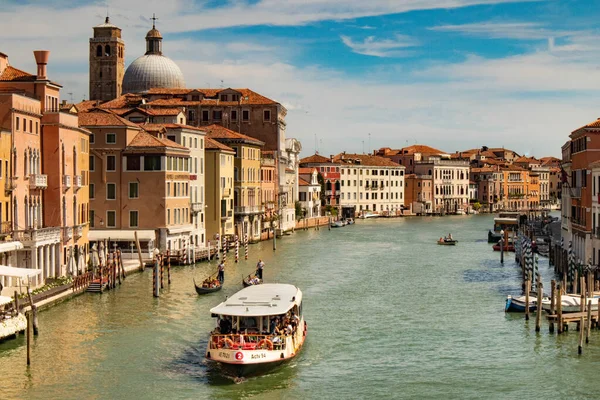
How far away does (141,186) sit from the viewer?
117 ft

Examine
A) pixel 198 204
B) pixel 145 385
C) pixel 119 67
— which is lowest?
pixel 145 385

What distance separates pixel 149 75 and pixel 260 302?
154ft

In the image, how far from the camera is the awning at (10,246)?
2343 cm

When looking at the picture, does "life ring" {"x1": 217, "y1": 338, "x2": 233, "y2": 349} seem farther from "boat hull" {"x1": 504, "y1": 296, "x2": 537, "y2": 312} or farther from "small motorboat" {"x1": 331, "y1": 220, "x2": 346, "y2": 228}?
"small motorboat" {"x1": 331, "y1": 220, "x2": 346, "y2": 228}

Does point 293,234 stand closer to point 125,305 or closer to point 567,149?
point 567,149

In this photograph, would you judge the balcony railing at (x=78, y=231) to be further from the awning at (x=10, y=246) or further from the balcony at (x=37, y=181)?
the awning at (x=10, y=246)

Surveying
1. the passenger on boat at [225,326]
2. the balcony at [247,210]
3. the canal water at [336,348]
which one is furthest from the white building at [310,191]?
the passenger on boat at [225,326]

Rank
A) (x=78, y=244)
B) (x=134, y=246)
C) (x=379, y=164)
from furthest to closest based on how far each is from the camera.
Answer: (x=379, y=164), (x=134, y=246), (x=78, y=244)

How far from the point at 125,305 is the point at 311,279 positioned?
815 cm

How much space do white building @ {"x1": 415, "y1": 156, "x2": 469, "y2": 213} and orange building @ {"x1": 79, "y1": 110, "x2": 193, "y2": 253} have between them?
58.3 m

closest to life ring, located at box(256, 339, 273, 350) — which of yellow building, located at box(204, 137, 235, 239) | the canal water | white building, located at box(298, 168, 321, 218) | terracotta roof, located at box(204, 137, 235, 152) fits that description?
the canal water

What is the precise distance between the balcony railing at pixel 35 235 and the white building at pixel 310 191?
41.6m

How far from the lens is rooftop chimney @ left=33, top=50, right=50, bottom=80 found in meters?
27.1

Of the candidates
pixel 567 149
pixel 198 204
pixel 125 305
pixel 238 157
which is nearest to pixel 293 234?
pixel 238 157
